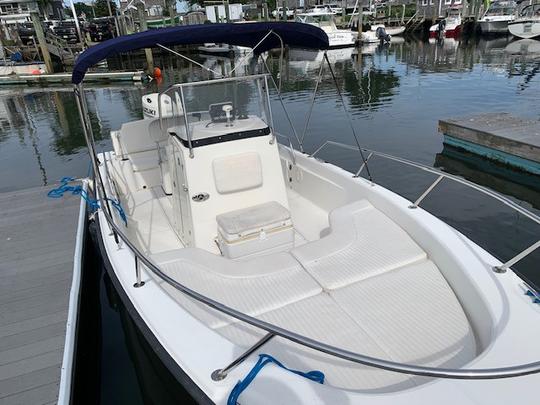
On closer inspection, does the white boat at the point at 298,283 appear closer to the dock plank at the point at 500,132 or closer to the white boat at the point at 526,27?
the dock plank at the point at 500,132

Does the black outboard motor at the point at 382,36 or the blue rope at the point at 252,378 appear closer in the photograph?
the blue rope at the point at 252,378

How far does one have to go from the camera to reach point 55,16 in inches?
2425

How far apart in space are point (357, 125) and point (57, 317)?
10.1 m

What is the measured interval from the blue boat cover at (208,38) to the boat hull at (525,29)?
Result: 31482mm

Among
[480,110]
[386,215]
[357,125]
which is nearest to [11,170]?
[357,125]

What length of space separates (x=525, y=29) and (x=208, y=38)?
1302 inches

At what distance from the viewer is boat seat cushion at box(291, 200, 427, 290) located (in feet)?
10.4

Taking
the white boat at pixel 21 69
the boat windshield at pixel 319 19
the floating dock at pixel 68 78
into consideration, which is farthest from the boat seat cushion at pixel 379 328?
the boat windshield at pixel 319 19

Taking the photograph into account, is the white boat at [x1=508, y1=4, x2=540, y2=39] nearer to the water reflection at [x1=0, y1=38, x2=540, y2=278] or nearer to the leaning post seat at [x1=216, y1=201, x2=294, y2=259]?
the water reflection at [x1=0, y1=38, x2=540, y2=278]

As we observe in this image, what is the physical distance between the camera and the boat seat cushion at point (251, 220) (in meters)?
3.78

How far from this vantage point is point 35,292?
4012 mm

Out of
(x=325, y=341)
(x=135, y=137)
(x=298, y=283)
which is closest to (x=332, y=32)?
(x=135, y=137)

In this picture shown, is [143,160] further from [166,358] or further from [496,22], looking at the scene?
[496,22]

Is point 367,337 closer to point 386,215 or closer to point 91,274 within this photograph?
point 386,215
